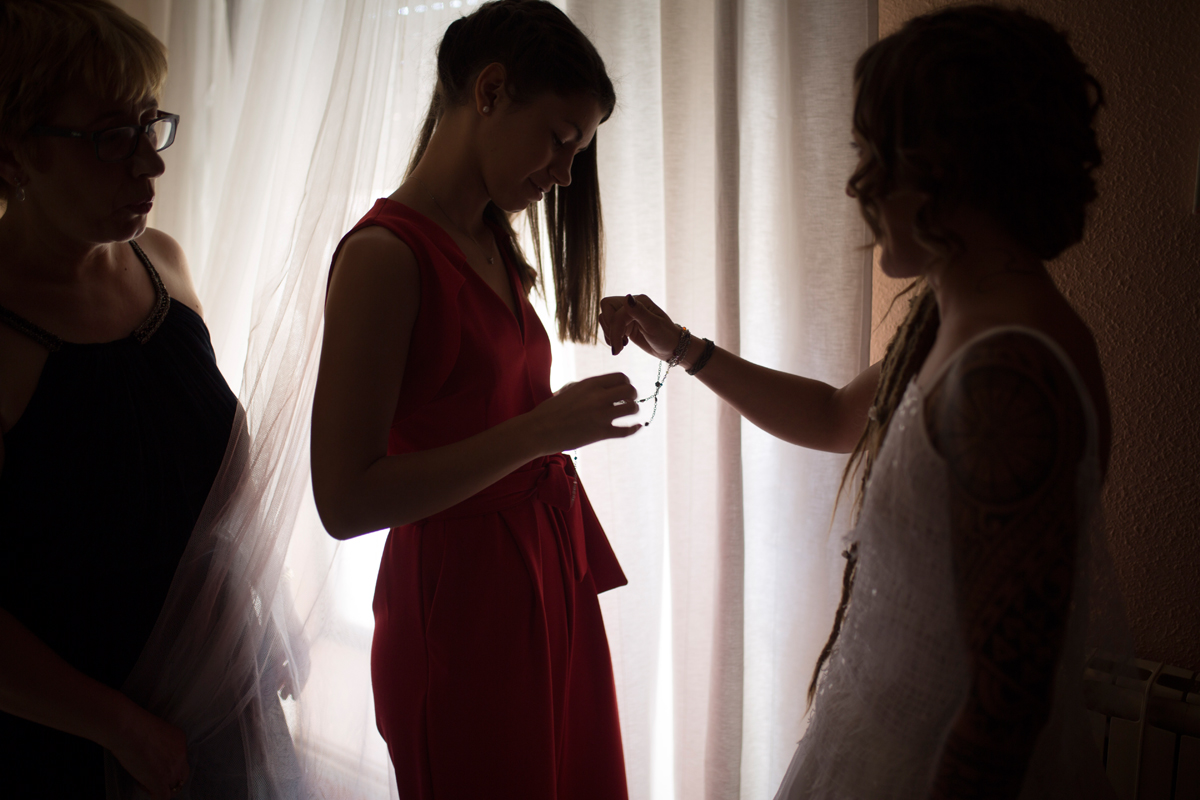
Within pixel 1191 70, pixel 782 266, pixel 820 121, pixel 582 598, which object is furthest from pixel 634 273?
pixel 1191 70

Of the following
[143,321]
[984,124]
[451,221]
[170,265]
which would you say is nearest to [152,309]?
[143,321]

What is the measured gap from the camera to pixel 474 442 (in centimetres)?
87

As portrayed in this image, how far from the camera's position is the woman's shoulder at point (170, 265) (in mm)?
1176

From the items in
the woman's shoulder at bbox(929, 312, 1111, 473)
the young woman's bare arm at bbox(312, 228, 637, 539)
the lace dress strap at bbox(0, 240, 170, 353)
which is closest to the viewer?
the woman's shoulder at bbox(929, 312, 1111, 473)

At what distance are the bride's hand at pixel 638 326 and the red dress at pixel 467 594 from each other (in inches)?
6.6

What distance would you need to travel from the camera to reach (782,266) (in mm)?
1311

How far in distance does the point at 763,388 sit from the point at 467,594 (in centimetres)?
57

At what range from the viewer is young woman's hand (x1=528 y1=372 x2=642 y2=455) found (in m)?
0.87

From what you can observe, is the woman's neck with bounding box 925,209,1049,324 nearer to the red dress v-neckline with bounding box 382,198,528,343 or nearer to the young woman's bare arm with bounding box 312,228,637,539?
the young woman's bare arm with bounding box 312,228,637,539

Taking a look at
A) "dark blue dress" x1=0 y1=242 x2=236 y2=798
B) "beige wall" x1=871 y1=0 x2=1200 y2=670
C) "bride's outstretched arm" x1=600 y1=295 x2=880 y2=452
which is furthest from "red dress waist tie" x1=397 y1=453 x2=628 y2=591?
"beige wall" x1=871 y1=0 x2=1200 y2=670

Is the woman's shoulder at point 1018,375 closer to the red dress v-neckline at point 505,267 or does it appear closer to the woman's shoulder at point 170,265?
the red dress v-neckline at point 505,267

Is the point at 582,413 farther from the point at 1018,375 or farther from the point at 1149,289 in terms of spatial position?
the point at 1149,289

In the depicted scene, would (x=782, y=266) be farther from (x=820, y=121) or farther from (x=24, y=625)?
(x=24, y=625)

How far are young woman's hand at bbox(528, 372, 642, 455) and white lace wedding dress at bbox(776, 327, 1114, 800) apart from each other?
0.32 meters
